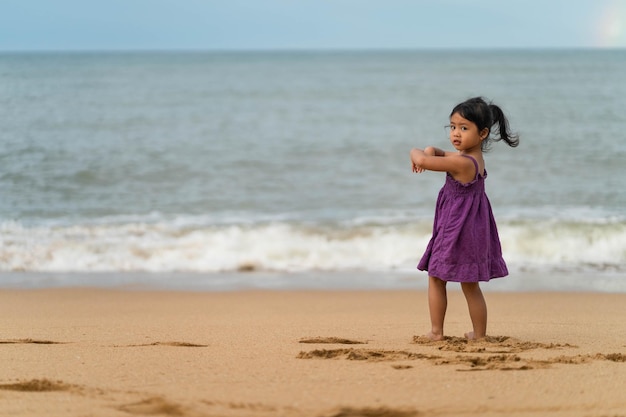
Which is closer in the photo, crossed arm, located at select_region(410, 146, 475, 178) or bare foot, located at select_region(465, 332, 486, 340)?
crossed arm, located at select_region(410, 146, 475, 178)

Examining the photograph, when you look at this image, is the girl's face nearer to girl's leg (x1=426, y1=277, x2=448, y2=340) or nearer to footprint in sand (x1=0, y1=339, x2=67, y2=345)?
girl's leg (x1=426, y1=277, x2=448, y2=340)

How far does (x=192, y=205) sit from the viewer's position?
12.0 metres

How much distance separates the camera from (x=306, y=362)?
3656 mm

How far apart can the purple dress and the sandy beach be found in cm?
39

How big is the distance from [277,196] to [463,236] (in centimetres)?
865

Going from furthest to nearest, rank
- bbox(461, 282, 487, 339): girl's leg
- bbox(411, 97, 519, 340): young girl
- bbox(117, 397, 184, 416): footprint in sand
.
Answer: bbox(461, 282, 487, 339): girl's leg < bbox(411, 97, 519, 340): young girl < bbox(117, 397, 184, 416): footprint in sand

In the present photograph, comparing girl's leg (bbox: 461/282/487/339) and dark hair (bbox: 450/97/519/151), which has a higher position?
dark hair (bbox: 450/97/519/151)

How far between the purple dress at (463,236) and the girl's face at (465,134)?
8 centimetres

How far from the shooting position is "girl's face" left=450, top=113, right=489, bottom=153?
4.30m

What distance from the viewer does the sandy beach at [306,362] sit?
297 centimetres

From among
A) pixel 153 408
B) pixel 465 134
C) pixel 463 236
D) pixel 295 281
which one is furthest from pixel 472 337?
pixel 295 281

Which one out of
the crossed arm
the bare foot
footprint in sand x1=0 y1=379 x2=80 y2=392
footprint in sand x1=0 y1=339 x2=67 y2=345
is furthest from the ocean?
footprint in sand x1=0 y1=379 x2=80 y2=392

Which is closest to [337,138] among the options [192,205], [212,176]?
[212,176]

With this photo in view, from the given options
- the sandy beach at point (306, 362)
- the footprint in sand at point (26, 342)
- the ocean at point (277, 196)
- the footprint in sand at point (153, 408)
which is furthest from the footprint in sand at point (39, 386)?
the ocean at point (277, 196)
